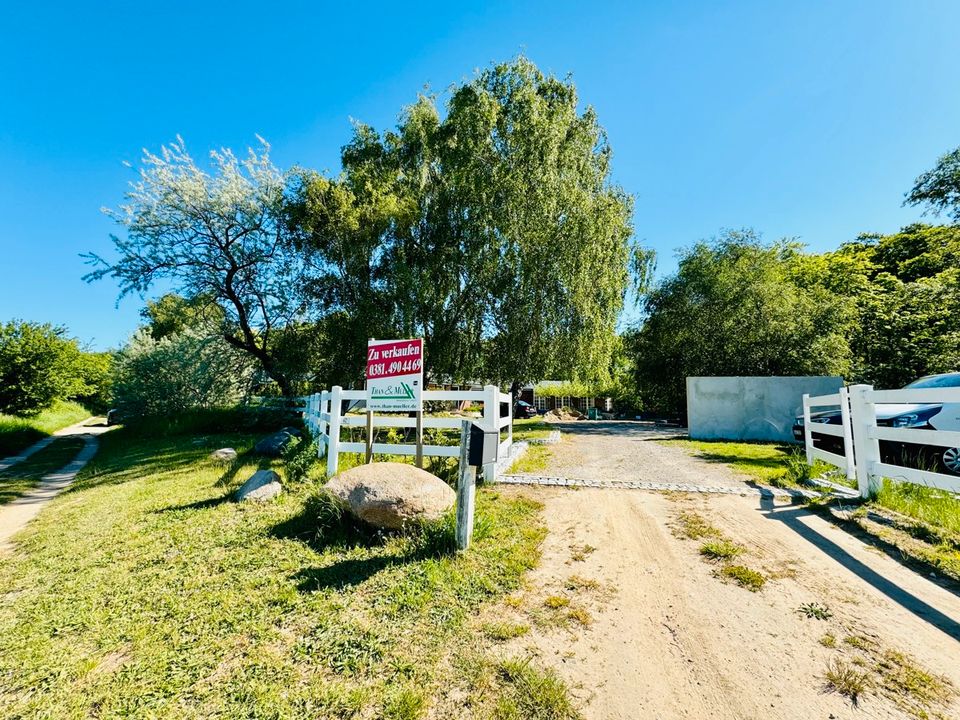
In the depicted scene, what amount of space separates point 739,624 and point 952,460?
193 inches

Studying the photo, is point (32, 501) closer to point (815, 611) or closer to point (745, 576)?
point (745, 576)

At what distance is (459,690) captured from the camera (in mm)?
2234

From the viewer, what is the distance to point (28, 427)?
1686 cm

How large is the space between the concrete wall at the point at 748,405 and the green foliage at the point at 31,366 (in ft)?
86.6

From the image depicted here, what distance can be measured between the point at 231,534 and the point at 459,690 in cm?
352

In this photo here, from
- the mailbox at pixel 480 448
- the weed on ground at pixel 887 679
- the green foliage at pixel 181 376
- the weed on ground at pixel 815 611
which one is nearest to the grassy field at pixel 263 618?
the mailbox at pixel 480 448

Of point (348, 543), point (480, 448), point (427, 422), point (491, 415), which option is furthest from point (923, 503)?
point (348, 543)

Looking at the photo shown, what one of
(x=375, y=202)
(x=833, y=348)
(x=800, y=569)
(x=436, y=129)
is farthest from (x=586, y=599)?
(x=833, y=348)

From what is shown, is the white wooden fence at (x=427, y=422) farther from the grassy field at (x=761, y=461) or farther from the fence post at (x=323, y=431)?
the grassy field at (x=761, y=461)

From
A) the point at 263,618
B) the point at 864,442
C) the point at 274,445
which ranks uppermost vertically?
the point at 864,442

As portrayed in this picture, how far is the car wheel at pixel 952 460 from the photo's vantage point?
203 inches

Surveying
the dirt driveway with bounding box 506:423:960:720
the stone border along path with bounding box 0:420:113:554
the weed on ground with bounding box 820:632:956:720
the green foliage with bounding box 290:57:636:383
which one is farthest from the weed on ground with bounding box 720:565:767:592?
the green foliage with bounding box 290:57:636:383

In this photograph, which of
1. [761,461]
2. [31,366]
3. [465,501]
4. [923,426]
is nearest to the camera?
[465,501]

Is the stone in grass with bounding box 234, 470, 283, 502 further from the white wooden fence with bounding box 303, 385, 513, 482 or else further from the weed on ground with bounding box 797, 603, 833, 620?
the weed on ground with bounding box 797, 603, 833, 620
